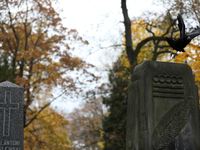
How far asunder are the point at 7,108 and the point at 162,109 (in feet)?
10.5

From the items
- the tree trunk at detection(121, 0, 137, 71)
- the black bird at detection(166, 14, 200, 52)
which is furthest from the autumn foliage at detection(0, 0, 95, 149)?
the black bird at detection(166, 14, 200, 52)

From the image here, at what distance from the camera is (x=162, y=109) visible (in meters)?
5.13

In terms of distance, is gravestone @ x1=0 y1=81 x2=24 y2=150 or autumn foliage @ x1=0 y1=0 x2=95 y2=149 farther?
autumn foliage @ x1=0 y1=0 x2=95 y2=149

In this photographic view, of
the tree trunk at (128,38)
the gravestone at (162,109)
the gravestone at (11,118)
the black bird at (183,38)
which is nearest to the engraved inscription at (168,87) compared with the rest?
the gravestone at (162,109)

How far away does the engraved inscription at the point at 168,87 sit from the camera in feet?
17.0

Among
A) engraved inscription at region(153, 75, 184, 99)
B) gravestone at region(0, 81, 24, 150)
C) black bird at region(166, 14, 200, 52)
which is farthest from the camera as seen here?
gravestone at region(0, 81, 24, 150)

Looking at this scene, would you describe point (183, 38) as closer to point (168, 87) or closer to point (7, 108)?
point (168, 87)

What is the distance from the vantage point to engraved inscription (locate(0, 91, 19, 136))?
5.84m

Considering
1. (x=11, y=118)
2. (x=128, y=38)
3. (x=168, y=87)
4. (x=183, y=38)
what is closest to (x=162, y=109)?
(x=168, y=87)

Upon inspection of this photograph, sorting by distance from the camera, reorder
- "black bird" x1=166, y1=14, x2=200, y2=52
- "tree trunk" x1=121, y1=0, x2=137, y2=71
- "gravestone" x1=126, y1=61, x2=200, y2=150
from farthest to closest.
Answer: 1. "tree trunk" x1=121, y1=0, x2=137, y2=71
2. "black bird" x1=166, y1=14, x2=200, y2=52
3. "gravestone" x1=126, y1=61, x2=200, y2=150

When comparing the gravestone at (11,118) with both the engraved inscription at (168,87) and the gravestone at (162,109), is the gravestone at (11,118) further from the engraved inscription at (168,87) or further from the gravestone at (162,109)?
the engraved inscription at (168,87)

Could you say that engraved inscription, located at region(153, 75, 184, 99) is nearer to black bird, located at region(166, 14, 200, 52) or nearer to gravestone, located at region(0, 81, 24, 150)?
black bird, located at region(166, 14, 200, 52)

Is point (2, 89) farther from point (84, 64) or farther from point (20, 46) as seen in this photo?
point (20, 46)

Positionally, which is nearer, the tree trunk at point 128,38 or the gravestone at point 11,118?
the gravestone at point 11,118
